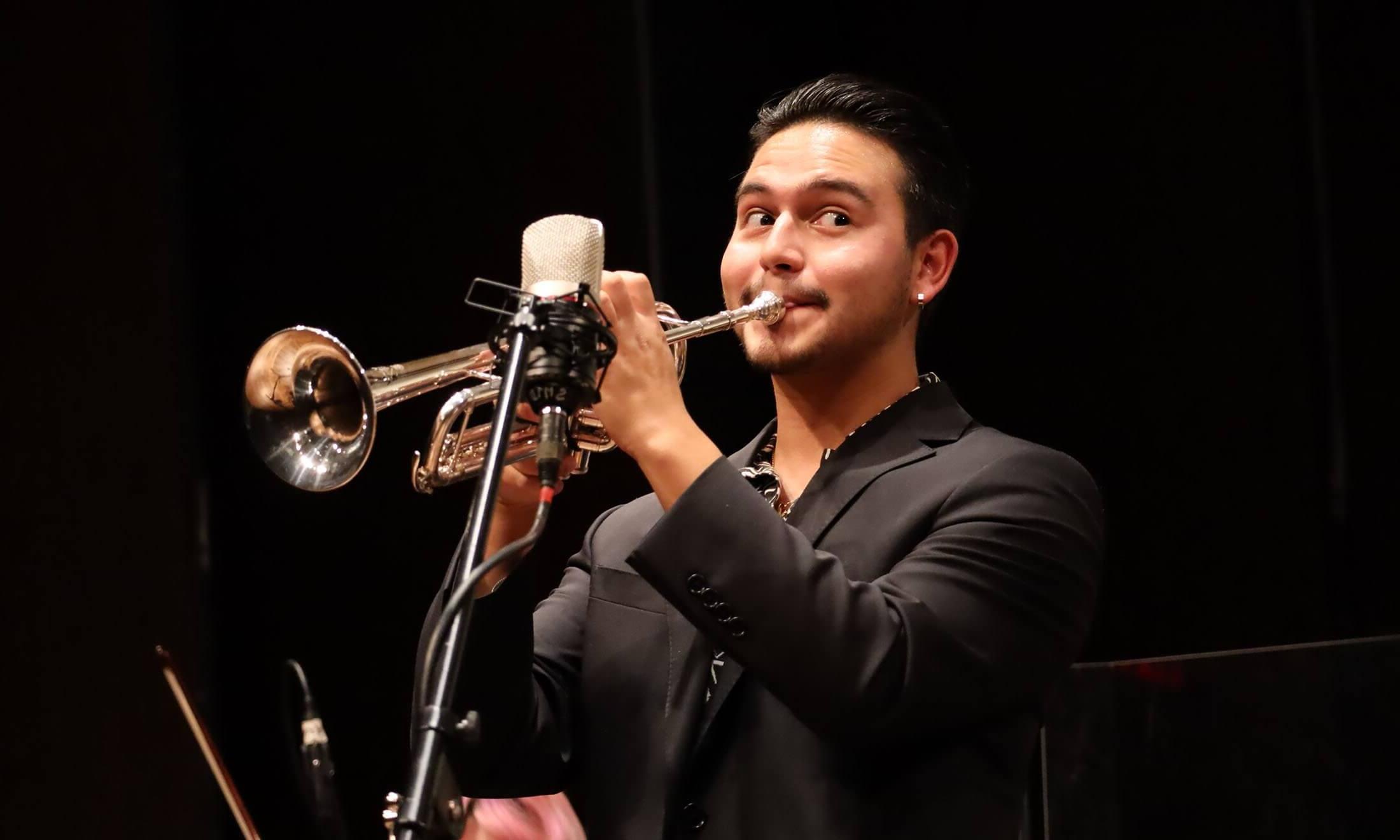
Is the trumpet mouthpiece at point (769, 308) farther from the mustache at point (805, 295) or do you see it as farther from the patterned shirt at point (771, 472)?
the patterned shirt at point (771, 472)

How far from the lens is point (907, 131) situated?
7.47 feet

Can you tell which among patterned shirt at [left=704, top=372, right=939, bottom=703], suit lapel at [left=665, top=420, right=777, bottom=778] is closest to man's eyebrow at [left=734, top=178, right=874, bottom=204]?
patterned shirt at [left=704, top=372, right=939, bottom=703]

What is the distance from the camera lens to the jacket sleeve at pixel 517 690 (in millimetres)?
1898

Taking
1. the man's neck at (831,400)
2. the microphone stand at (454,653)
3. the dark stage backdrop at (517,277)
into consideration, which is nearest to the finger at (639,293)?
the microphone stand at (454,653)

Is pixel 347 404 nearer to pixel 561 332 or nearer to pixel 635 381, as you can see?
pixel 635 381

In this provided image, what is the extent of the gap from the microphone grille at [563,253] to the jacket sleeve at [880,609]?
0.32 meters

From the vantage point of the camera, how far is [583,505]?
391 cm

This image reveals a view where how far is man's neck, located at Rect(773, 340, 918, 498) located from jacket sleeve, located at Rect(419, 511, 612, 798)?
1.18 feet

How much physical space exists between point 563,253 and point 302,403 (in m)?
0.72

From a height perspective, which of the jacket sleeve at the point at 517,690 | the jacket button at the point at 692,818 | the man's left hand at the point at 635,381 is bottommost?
the jacket button at the point at 692,818

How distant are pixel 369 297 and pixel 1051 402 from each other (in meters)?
1.79

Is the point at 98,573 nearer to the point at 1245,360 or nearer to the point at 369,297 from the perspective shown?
the point at 369,297

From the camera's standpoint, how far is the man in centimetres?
168

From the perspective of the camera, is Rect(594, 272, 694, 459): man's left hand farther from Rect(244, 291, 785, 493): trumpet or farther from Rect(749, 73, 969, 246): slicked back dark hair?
Rect(749, 73, 969, 246): slicked back dark hair
